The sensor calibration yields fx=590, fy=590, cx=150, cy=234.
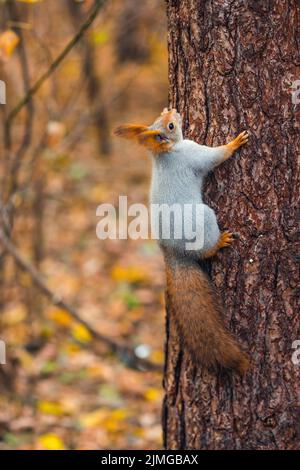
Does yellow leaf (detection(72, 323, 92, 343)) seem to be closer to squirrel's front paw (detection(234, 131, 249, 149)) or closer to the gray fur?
the gray fur

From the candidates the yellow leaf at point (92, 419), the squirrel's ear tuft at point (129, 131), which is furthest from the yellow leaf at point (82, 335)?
the squirrel's ear tuft at point (129, 131)

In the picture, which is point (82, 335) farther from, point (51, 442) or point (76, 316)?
point (51, 442)

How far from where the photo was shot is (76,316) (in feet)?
13.5

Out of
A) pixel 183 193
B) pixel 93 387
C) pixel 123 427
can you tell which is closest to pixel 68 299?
pixel 93 387

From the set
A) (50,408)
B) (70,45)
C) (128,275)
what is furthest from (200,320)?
(128,275)

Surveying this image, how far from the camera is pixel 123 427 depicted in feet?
13.2

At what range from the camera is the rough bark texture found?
2.20m

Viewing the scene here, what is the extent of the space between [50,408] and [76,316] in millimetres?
678

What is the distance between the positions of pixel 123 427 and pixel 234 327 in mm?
1964

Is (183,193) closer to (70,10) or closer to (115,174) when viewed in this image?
(70,10)

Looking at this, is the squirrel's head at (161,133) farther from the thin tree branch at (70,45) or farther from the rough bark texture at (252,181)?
the thin tree branch at (70,45)

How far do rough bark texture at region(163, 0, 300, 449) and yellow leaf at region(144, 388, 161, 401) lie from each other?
191cm

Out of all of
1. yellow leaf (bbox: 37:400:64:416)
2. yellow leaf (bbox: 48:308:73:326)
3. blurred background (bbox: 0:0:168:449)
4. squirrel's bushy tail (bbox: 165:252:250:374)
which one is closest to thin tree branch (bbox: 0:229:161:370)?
blurred background (bbox: 0:0:168:449)

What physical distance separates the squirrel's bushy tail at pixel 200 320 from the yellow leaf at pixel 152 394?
1986 millimetres
